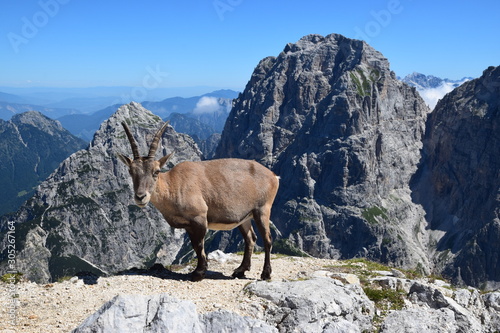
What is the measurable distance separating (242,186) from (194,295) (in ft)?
20.0

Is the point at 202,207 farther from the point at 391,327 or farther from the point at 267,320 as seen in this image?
the point at 391,327

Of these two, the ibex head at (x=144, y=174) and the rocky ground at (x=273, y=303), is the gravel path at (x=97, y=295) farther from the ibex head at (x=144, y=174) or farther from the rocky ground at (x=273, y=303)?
the ibex head at (x=144, y=174)

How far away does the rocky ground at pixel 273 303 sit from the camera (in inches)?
551

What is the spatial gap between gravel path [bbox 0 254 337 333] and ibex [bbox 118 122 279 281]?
65.0 inches

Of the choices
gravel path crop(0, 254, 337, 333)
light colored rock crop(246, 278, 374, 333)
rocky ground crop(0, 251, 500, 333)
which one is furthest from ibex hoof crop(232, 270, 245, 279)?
light colored rock crop(246, 278, 374, 333)

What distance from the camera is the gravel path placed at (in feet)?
47.2

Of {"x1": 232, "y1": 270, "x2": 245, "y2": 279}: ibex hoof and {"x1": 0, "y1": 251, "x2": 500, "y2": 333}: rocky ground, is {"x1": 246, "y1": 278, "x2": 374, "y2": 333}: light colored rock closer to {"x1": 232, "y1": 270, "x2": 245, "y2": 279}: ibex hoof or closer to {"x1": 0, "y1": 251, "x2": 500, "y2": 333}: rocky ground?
{"x1": 0, "y1": 251, "x2": 500, "y2": 333}: rocky ground

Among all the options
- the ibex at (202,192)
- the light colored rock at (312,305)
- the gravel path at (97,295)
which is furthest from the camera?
the ibex at (202,192)

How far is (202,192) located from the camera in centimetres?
1959

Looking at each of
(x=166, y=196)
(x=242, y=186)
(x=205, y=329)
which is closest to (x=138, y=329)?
(x=205, y=329)

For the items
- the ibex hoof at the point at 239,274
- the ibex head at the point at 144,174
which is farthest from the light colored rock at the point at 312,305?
the ibex head at the point at 144,174

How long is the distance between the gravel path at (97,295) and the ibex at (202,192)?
1650 millimetres

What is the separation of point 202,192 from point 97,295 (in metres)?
6.43

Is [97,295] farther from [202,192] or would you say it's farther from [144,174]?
[202,192]
